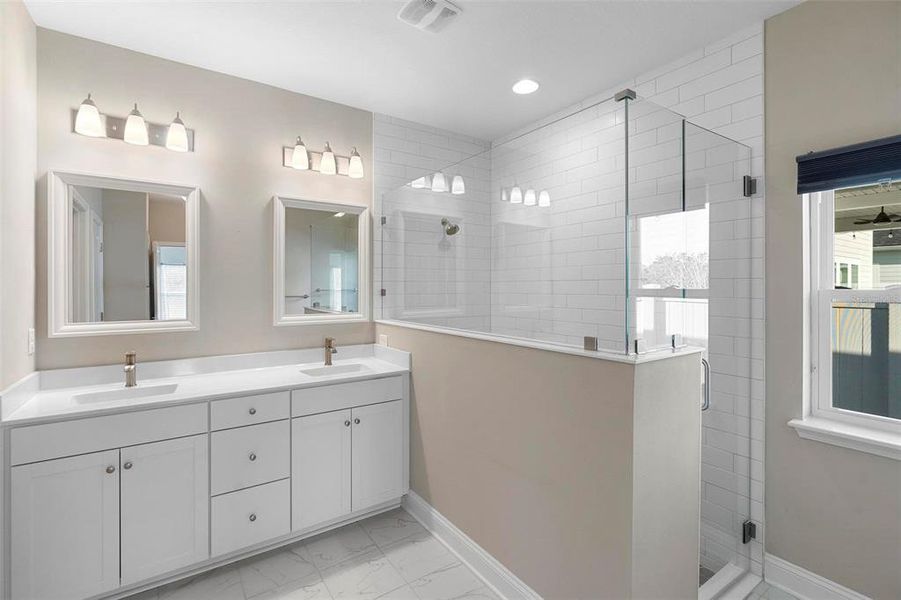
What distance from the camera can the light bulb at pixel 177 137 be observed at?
2402 millimetres

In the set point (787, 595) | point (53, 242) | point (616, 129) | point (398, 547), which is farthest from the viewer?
point (398, 547)

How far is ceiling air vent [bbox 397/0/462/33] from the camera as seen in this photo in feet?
6.47

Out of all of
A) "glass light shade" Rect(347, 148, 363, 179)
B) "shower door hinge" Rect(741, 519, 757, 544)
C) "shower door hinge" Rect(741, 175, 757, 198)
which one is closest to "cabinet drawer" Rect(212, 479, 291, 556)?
"glass light shade" Rect(347, 148, 363, 179)

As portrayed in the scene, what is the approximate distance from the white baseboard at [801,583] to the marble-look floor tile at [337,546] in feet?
6.61

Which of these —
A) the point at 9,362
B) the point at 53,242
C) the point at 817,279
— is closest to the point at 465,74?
the point at 817,279

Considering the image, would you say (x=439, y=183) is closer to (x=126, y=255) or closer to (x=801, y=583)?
(x=126, y=255)

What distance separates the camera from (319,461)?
2.40 meters

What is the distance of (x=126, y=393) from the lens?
2186mm

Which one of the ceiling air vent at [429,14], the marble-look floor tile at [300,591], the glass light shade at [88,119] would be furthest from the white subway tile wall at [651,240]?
the glass light shade at [88,119]

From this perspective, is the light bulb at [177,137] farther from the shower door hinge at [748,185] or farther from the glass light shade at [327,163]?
the shower door hinge at [748,185]

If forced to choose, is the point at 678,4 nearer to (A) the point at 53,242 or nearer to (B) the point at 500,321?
(B) the point at 500,321

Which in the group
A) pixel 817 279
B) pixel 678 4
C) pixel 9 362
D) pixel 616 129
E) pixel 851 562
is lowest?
pixel 851 562

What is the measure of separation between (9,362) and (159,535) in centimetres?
100

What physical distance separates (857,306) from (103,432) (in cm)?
338
